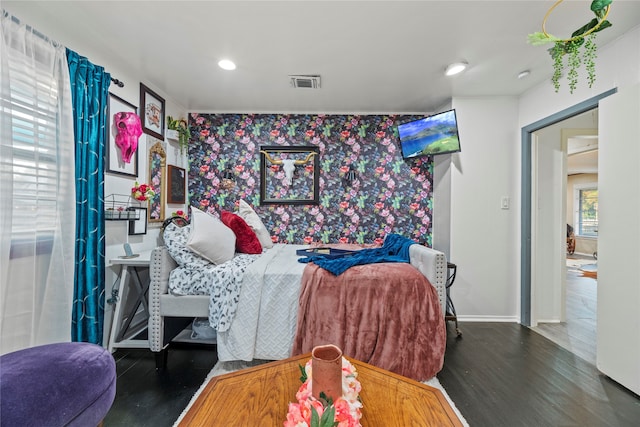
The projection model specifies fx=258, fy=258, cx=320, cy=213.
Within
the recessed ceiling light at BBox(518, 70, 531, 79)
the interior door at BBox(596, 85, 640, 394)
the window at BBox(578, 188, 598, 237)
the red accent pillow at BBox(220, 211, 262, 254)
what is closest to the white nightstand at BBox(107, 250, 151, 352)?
the red accent pillow at BBox(220, 211, 262, 254)

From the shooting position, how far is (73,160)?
1.67 metres

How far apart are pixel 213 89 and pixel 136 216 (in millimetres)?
1495

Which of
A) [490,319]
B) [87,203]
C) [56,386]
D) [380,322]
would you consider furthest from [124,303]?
[490,319]

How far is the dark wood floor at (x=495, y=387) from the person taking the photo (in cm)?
A: 144

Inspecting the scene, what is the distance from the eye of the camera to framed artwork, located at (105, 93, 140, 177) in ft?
6.91

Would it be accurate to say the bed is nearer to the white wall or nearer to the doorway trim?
the white wall

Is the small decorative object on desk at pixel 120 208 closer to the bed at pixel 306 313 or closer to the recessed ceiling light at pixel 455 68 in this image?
the bed at pixel 306 313

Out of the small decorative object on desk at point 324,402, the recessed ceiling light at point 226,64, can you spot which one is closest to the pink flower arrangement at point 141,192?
the recessed ceiling light at point 226,64

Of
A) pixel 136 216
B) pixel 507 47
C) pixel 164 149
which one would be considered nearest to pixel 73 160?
pixel 136 216

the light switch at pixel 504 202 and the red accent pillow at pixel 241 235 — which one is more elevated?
the light switch at pixel 504 202

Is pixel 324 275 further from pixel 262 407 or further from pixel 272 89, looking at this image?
pixel 272 89

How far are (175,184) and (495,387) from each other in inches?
136

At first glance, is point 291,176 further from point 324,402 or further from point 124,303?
point 324,402

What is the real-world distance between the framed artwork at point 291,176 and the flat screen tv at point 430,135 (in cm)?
111
